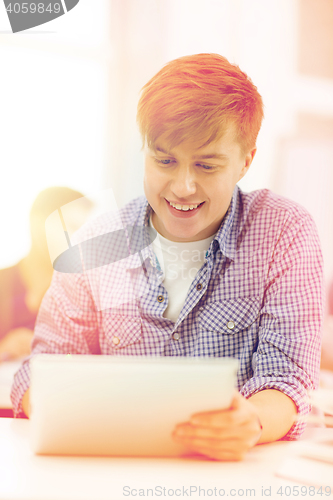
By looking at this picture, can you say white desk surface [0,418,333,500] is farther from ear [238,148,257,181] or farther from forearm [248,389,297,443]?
ear [238,148,257,181]

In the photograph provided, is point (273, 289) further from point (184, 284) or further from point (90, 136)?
point (90, 136)

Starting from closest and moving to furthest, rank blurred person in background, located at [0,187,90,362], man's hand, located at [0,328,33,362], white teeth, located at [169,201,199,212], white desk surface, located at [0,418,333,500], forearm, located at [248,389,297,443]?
white desk surface, located at [0,418,333,500], forearm, located at [248,389,297,443], white teeth, located at [169,201,199,212], blurred person in background, located at [0,187,90,362], man's hand, located at [0,328,33,362]

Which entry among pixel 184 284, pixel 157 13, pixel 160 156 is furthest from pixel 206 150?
pixel 157 13

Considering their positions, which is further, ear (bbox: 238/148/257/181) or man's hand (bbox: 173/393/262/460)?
ear (bbox: 238/148/257/181)

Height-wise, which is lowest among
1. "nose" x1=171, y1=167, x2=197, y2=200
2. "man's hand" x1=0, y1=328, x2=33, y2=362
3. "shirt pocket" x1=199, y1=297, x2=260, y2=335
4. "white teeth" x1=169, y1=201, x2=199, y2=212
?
"man's hand" x1=0, y1=328, x2=33, y2=362

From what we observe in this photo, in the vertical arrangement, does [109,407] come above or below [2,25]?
below

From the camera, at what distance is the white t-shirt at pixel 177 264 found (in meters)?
1.04

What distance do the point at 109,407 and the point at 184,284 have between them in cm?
51

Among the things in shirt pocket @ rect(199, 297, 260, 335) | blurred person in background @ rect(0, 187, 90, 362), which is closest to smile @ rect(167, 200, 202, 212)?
shirt pocket @ rect(199, 297, 260, 335)

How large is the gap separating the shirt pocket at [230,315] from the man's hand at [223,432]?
13.5 inches

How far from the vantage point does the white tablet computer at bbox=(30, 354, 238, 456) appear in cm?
55

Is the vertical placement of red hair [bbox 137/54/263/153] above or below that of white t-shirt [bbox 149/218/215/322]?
above

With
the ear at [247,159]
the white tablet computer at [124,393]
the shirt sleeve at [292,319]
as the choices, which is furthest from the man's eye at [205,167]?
the white tablet computer at [124,393]

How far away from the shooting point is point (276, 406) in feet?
2.59
